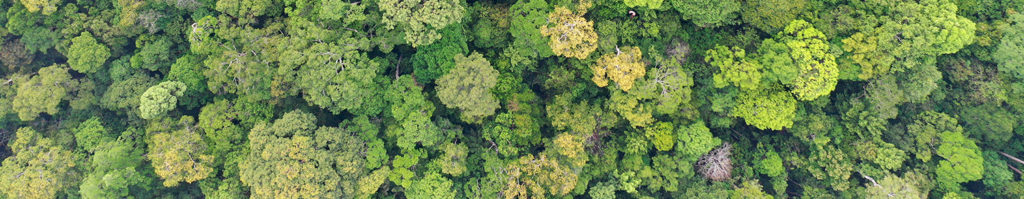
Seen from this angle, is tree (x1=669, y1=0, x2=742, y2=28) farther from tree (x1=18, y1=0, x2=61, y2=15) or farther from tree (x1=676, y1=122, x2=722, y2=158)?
tree (x1=18, y1=0, x2=61, y2=15)

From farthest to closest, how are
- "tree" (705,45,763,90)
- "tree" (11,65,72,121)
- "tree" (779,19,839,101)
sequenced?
1. "tree" (11,65,72,121)
2. "tree" (705,45,763,90)
3. "tree" (779,19,839,101)

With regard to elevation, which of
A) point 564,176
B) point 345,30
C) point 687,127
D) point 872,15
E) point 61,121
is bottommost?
point 61,121

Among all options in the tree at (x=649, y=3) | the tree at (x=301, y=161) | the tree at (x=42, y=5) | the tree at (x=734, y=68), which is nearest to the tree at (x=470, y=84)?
the tree at (x=301, y=161)

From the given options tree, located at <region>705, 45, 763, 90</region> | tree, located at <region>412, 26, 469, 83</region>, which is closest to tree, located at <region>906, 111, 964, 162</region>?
tree, located at <region>705, 45, 763, 90</region>

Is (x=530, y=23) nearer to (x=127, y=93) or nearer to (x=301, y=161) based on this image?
(x=301, y=161)

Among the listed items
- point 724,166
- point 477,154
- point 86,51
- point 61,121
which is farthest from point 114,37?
point 724,166

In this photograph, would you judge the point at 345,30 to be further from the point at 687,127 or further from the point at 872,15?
the point at 872,15

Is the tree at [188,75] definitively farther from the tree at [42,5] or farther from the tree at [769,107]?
the tree at [769,107]
